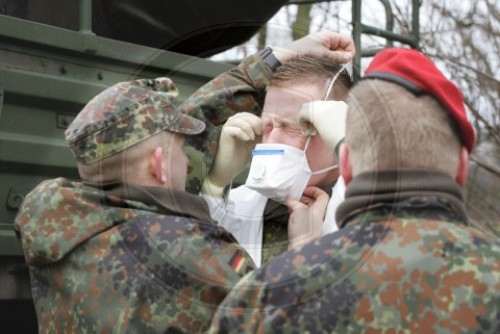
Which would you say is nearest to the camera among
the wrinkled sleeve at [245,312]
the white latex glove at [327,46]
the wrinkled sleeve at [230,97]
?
the wrinkled sleeve at [245,312]

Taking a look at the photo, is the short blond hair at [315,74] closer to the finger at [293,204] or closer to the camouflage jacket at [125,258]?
the finger at [293,204]

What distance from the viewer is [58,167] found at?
396 centimetres

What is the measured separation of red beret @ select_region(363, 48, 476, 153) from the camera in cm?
233

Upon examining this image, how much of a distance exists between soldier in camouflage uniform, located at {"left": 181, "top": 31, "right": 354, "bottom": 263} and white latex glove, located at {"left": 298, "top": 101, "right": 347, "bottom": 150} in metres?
0.25

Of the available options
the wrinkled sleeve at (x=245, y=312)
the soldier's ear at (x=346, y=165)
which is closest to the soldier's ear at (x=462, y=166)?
the soldier's ear at (x=346, y=165)

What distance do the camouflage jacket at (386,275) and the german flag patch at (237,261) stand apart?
338 millimetres

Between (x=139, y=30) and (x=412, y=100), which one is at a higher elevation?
(x=412, y=100)

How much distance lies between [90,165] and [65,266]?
0.90ft

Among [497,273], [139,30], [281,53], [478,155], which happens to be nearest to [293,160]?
[281,53]

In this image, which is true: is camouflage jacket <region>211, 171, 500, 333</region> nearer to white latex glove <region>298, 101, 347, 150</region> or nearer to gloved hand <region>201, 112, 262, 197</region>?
white latex glove <region>298, 101, 347, 150</region>

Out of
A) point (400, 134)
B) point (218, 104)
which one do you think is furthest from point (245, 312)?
point (218, 104)

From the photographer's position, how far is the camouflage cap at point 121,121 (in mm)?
2867

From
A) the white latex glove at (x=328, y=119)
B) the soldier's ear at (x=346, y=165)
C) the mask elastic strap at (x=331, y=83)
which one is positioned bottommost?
the mask elastic strap at (x=331, y=83)

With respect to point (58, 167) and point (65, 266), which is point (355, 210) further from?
point (58, 167)
